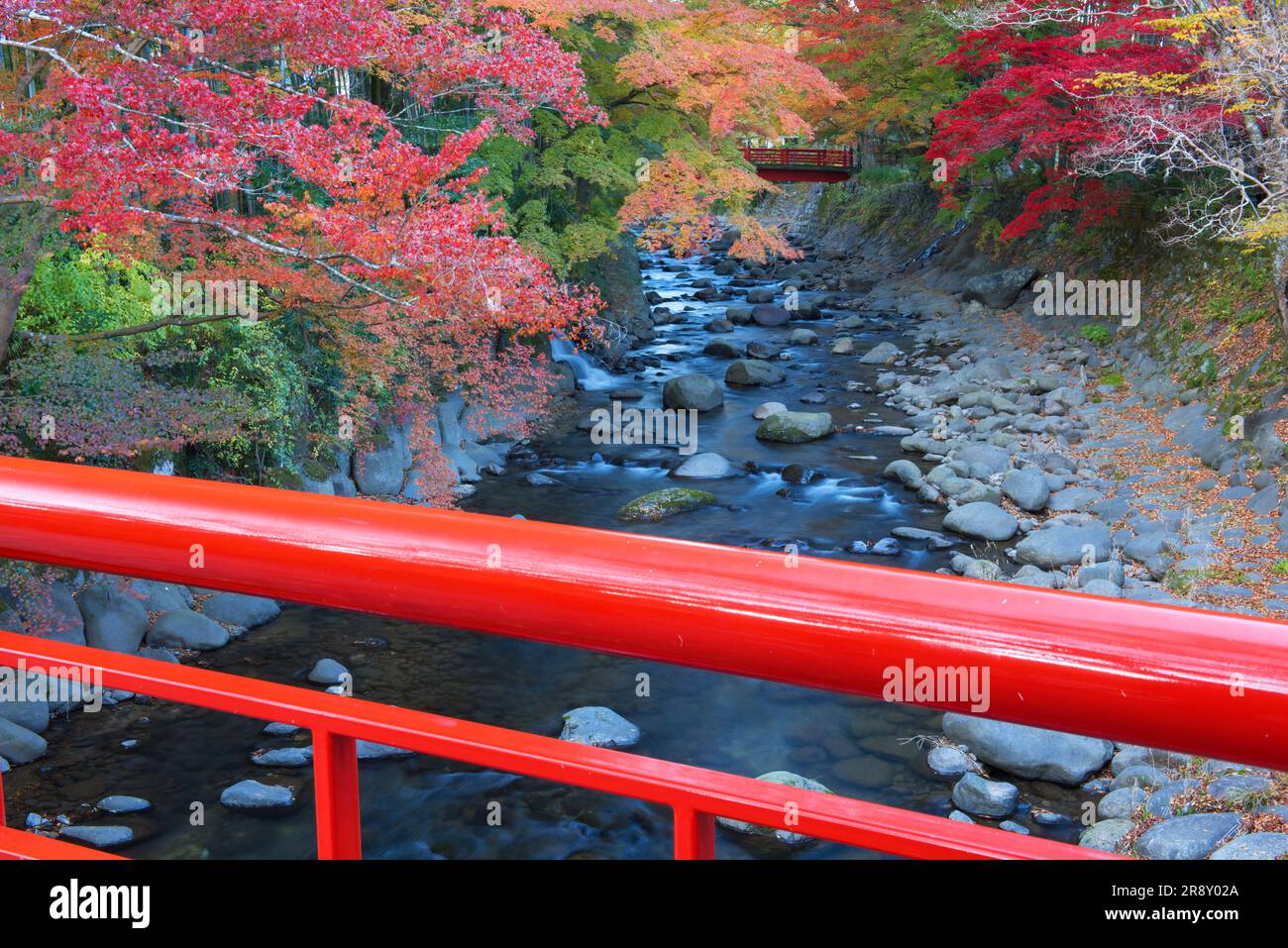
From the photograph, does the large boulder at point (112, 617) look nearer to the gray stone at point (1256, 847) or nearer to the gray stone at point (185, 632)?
the gray stone at point (185, 632)

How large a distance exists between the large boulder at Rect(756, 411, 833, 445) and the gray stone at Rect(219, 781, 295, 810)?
29.0 ft

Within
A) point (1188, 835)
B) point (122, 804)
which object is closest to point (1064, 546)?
point (1188, 835)

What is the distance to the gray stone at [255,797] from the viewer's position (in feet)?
18.3

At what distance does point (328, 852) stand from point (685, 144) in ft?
39.2

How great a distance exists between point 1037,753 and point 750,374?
34.7 ft

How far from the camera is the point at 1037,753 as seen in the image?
6.11 meters

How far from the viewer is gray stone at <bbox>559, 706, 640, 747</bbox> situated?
6.44 m

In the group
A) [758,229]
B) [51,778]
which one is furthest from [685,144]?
[51,778]

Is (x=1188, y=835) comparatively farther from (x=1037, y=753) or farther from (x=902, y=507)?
(x=902, y=507)

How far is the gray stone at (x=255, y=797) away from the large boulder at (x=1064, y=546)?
6273mm

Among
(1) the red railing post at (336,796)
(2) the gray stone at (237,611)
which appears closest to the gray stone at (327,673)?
(2) the gray stone at (237,611)

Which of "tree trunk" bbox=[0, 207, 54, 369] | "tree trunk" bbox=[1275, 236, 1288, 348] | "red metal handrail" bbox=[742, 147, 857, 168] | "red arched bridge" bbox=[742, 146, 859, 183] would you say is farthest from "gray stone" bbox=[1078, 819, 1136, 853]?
"red metal handrail" bbox=[742, 147, 857, 168]
